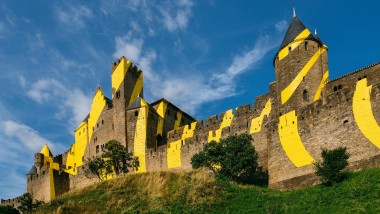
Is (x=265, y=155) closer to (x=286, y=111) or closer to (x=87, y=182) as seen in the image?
(x=286, y=111)

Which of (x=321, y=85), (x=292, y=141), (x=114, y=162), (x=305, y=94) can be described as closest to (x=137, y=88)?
(x=114, y=162)

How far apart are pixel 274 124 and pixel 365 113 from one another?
7389 millimetres

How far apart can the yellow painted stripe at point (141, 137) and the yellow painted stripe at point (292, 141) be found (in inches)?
616

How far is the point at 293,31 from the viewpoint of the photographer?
42156mm

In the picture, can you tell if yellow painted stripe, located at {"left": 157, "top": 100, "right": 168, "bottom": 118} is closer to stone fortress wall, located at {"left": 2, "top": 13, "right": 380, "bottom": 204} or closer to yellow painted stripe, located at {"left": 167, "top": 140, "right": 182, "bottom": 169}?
stone fortress wall, located at {"left": 2, "top": 13, "right": 380, "bottom": 204}

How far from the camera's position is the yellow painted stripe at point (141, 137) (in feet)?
166

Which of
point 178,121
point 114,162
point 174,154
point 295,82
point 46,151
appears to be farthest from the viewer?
point 46,151

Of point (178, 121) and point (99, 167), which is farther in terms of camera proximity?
point (178, 121)

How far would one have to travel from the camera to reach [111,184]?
3650 cm

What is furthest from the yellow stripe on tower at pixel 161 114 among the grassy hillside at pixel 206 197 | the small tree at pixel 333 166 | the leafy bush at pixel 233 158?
the small tree at pixel 333 166

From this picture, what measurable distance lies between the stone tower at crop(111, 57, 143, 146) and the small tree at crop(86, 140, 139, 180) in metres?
2.68

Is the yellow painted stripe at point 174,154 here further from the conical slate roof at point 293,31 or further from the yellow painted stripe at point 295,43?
the conical slate roof at point 293,31

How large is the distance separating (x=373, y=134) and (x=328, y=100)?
4.50 m

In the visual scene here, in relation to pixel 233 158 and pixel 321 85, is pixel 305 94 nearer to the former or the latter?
pixel 321 85
